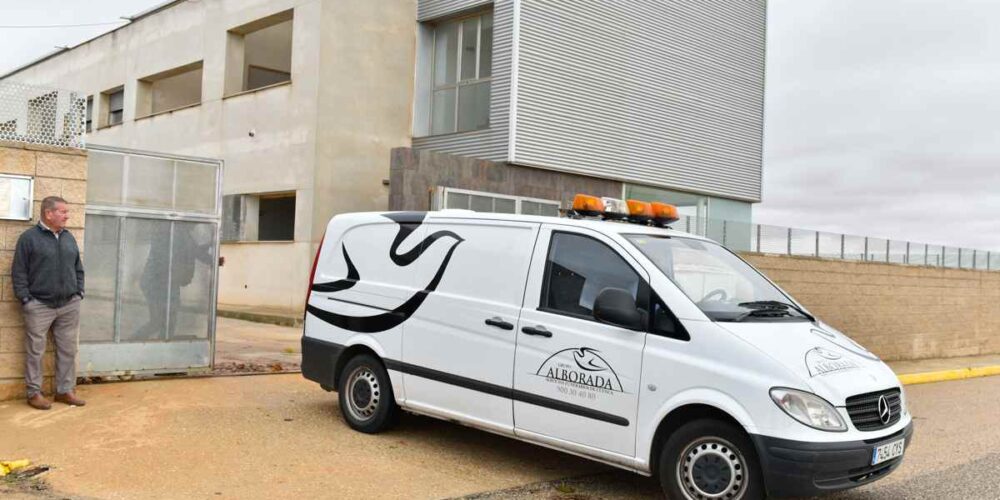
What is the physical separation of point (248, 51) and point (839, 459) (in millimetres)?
22472

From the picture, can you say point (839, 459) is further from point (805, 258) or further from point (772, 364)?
point (805, 258)

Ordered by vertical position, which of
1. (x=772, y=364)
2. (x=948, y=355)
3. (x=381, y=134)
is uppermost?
(x=381, y=134)

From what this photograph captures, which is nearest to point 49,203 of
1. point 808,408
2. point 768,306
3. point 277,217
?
point 768,306

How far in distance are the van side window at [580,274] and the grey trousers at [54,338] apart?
4.51 metres

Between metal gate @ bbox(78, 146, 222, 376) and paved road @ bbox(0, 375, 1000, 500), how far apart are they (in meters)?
0.51

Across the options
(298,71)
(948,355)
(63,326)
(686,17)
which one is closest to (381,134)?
(298,71)

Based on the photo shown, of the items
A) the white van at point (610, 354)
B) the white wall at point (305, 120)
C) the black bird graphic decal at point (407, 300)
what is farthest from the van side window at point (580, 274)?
the white wall at point (305, 120)

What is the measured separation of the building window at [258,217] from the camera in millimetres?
21281

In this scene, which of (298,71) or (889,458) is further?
(298,71)

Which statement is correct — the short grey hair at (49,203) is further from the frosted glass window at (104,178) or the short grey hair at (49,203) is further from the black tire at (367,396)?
the black tire at (367,396)

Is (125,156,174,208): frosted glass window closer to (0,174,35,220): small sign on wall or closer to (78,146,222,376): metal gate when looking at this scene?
(78,146,222,376): metal gate

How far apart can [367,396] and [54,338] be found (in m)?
3.01

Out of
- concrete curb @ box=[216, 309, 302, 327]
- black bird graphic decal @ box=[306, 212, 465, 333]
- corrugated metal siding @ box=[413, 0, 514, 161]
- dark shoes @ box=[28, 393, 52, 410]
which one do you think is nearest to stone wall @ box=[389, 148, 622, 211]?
corrugated metal siding @ box=[413, 0, 514, 161]

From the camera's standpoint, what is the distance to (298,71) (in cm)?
1969
